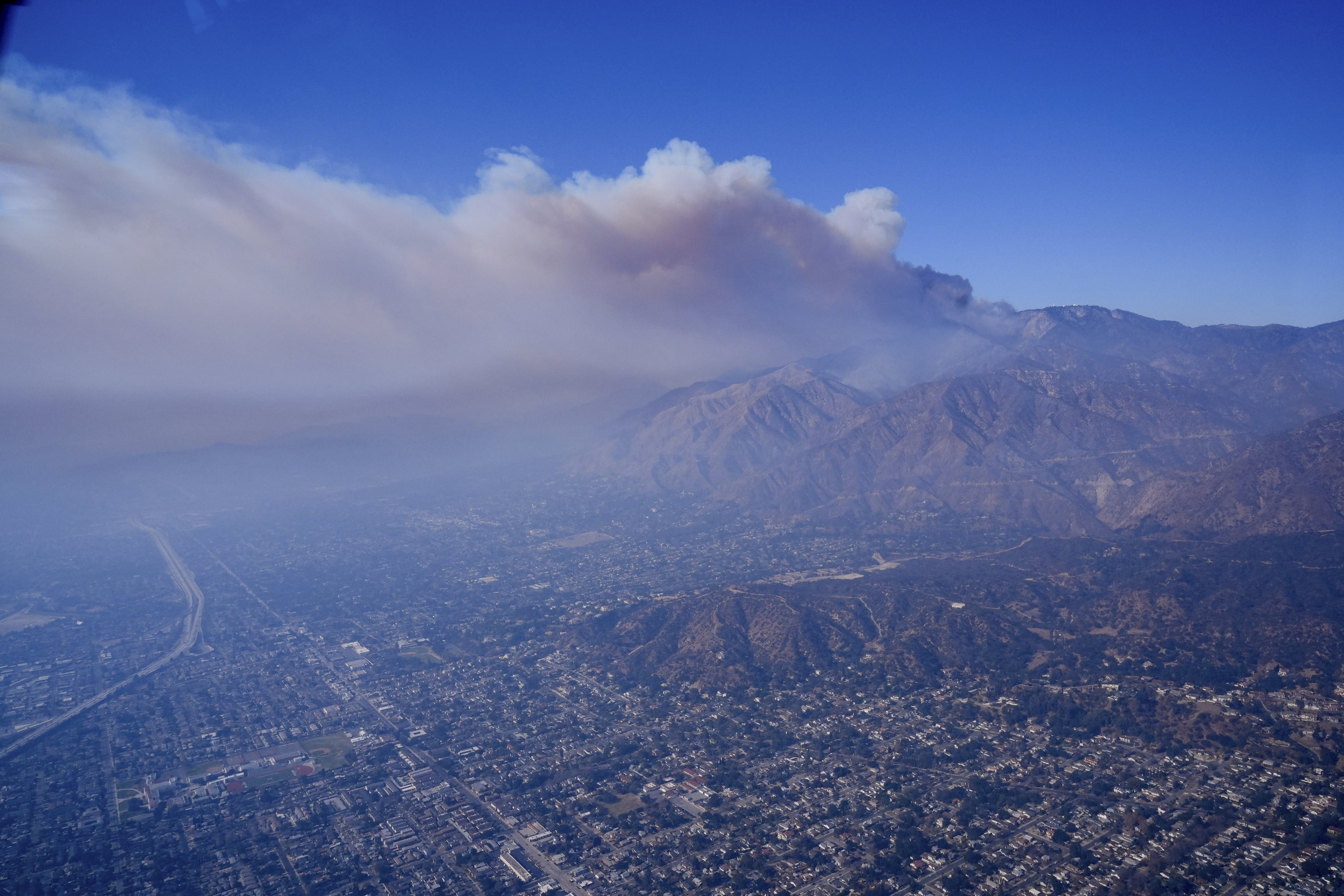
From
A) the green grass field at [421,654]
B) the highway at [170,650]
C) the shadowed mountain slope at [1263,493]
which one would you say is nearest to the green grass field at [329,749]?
the green grass field at [421,654]

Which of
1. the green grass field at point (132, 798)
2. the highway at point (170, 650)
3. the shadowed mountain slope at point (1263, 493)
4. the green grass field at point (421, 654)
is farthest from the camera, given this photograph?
the shadowed mountain slope at point (1263, 493)

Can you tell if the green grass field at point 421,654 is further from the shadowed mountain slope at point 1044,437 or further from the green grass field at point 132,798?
the shadowed mountain slope at point 1044,437

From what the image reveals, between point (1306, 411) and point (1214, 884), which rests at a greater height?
point (1306, 411)

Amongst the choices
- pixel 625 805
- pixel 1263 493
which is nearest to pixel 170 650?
pixel 625 805

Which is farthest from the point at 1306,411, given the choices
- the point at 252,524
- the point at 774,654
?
the point at 252,524

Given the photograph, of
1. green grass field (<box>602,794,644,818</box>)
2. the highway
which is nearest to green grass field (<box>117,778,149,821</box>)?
the highway

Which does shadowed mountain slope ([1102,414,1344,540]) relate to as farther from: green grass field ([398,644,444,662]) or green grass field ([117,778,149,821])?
green grass field ([117,778,149,821])

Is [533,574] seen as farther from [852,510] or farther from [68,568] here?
[68,568]

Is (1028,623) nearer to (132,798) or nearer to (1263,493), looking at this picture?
(1263,493)

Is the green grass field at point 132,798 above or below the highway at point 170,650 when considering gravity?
below
